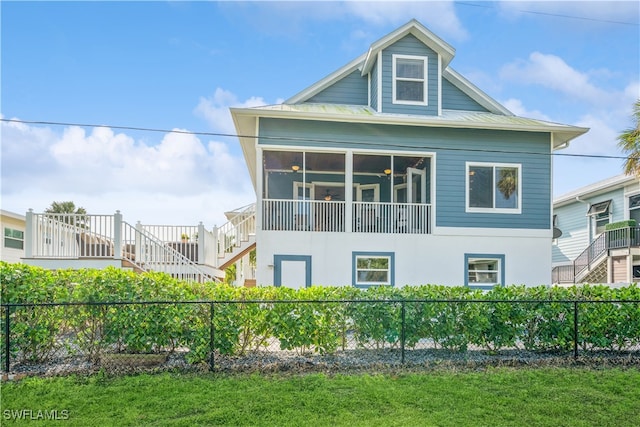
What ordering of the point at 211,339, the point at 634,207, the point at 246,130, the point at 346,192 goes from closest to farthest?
the point at 211,339 → the point at 346,192 → the point at 246,130 → the point at 634,207

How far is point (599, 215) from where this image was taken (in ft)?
54.7

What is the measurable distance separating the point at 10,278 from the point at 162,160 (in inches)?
493

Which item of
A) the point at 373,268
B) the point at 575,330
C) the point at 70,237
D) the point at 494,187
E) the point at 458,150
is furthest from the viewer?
the point at 494,187

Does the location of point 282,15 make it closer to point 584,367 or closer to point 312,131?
point 312,131

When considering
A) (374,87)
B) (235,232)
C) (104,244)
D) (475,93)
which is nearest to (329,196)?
(235,232)

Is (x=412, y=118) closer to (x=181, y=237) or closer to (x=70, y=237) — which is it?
(x=181, y=237)

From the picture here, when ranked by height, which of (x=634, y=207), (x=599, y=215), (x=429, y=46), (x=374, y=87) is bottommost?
(x=599, y=215)

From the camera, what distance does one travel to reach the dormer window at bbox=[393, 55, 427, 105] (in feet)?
38.4

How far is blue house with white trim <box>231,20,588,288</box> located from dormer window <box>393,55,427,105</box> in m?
0.03

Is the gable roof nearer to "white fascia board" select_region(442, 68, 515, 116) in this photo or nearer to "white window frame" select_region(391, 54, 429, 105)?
"white fascia board" select_region(442, 68, 515, 116)

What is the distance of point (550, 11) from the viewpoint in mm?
11859

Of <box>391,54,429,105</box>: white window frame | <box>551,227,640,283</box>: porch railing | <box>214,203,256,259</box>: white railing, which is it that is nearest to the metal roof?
<box>391,54,429,105</box>: white window frame

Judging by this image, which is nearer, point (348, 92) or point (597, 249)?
point (348, 92)

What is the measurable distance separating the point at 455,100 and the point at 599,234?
8.89 m
